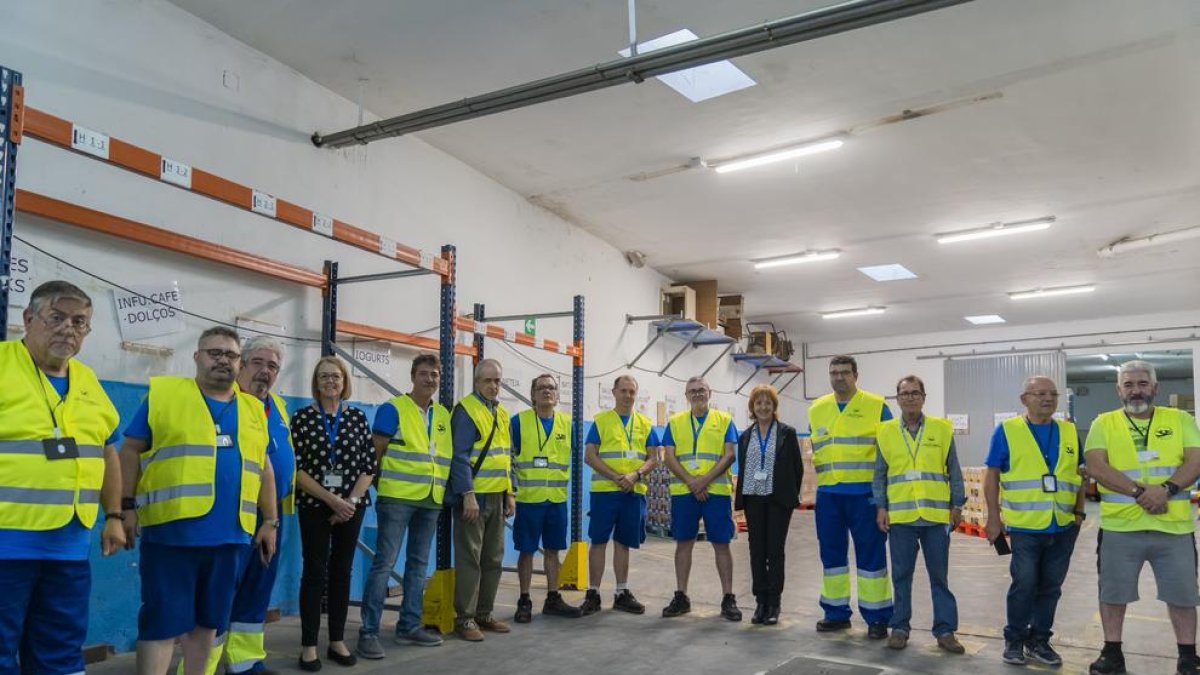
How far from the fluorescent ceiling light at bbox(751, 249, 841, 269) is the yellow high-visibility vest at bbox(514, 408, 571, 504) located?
21.0 feet

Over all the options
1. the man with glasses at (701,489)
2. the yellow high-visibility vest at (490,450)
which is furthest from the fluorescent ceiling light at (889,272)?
the yellow high-visibility vest at (490,450)

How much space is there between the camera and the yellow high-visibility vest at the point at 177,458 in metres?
2.94

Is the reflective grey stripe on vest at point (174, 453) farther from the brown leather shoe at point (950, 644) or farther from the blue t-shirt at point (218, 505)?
the brown leather shoe at point (950, 644)

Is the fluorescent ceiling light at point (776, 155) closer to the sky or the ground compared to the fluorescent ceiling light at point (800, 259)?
closer to the sky

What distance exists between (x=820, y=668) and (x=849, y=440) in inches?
57.1

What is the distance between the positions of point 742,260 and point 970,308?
5.61m

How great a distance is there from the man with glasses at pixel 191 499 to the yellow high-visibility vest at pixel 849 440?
11.4ft

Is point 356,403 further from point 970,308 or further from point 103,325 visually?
point 970,308

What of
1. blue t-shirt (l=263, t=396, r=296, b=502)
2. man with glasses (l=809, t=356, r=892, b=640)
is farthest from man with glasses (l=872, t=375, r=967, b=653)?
blue t-shirt (l=263, t=396, r=296, b=502)

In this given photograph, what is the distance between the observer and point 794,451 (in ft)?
17.8

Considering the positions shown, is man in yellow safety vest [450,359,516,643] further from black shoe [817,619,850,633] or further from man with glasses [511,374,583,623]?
black shoe [817,619,850,633]

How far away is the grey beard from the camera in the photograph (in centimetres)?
428

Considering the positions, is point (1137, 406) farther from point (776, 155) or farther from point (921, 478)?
point (776, 155)

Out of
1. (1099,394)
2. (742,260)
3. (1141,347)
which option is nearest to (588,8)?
(742,260)
